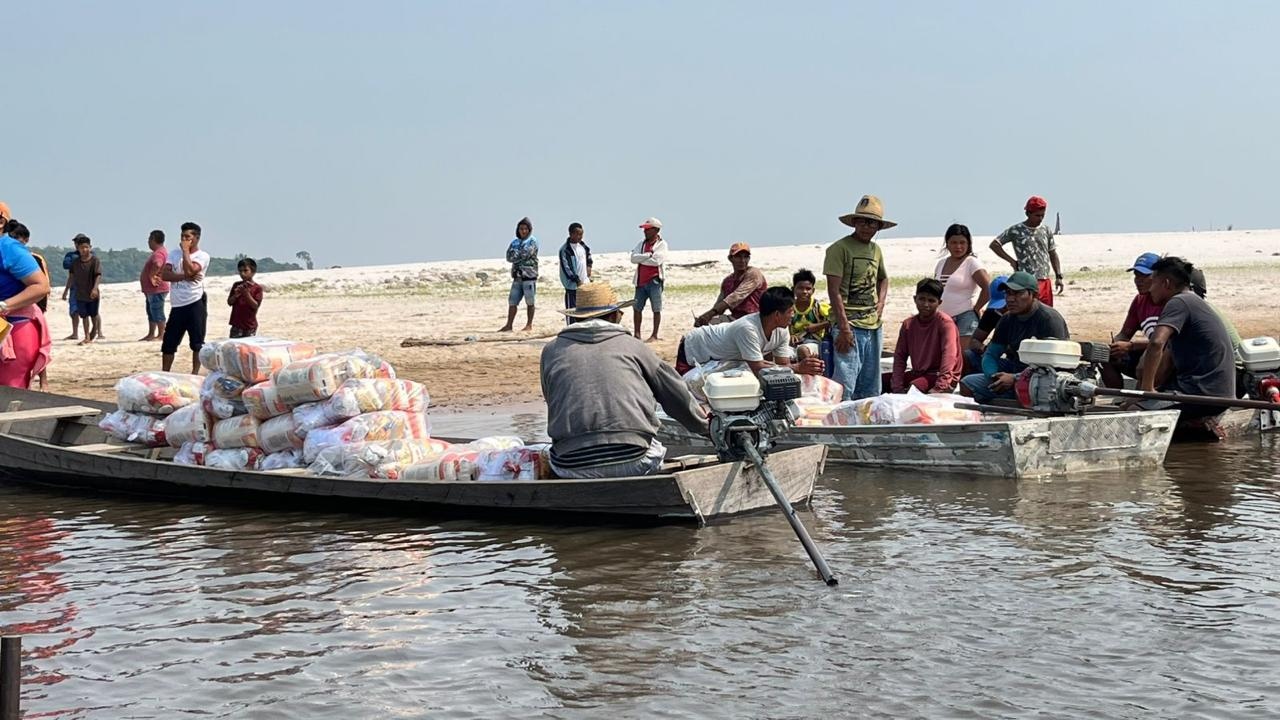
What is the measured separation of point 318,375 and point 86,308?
12924 millimetres

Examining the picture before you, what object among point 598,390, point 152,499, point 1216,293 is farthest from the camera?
point 1216,293

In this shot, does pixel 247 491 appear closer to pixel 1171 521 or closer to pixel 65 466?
pixel 65 466

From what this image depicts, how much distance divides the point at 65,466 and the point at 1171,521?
22.5 ft

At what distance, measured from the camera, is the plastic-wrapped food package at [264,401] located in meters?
8.77

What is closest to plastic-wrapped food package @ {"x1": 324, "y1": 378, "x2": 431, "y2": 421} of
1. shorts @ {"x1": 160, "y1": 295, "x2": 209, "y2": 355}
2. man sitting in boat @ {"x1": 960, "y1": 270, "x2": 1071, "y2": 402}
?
man sitting in boat @ {"x1": 960, "y1": 270, "x2": 1071, "y2": 402}

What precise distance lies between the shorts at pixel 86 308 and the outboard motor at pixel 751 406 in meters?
14.6

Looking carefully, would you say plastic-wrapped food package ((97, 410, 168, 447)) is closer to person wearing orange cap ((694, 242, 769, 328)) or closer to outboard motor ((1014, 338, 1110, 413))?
person wearing orange cap ((694, 242, 769, 328))

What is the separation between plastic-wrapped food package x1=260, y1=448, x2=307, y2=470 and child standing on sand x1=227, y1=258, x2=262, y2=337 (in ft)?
18.4

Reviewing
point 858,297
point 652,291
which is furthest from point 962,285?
point 652,291

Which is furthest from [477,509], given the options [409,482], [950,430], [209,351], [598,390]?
[950,430]

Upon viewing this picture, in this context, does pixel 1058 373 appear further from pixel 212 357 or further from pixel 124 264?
pixel 124 264

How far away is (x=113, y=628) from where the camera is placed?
6.34 metres

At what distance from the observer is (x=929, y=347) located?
10.8 m

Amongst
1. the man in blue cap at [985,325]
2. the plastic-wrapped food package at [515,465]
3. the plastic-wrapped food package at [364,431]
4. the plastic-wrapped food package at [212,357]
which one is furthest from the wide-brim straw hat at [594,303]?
the man in blue cap at [985,325]
